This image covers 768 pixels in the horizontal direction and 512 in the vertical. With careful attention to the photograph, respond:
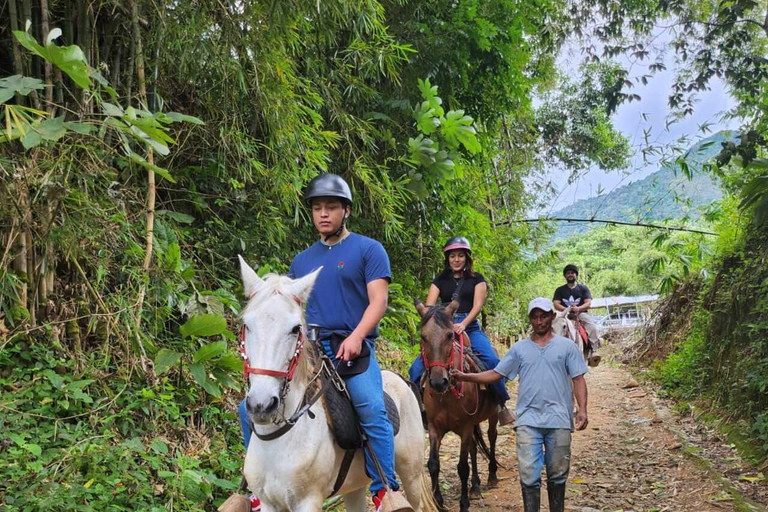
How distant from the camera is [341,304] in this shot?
11.9 feet

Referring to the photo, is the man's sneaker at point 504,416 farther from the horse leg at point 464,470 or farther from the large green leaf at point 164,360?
the large green leaf at point 164,360

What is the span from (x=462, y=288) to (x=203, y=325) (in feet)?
10.7

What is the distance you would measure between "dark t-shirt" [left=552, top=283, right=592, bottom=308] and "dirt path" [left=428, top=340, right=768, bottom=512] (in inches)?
91.6

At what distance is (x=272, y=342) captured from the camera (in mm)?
2848

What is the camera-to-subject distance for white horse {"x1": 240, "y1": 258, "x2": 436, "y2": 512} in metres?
2.81

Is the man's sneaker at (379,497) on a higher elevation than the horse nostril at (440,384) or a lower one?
lower

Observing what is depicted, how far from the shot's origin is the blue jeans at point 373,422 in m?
3.47

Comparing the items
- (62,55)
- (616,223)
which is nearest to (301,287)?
(62,55)

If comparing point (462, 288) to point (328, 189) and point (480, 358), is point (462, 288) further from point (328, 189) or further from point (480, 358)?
point (328, 189)

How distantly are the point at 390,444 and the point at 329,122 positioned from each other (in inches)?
198

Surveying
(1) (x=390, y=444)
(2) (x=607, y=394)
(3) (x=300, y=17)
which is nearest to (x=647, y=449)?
(2) (x=607, y=394)

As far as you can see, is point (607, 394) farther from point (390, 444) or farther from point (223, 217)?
point (390, 444)

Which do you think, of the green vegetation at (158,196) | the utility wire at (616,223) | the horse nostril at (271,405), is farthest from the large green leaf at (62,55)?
the utility wire at (616,223)

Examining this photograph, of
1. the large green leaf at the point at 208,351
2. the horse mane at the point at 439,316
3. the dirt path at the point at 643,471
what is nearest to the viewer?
the large green leaf at the point at 208,351
